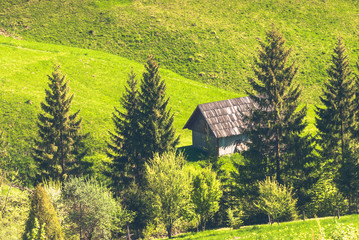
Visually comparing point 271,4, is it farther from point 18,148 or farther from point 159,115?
point 18,148

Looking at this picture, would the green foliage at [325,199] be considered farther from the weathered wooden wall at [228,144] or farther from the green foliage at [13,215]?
the green foliage at [13,215]

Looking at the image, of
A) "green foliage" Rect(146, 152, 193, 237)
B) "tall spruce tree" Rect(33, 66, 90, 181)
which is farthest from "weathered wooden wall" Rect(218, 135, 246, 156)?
"tall spruce tree" Rect(33, 66, 90, 181)

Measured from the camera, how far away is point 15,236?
28.6 meters

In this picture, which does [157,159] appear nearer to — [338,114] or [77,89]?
[338,114]

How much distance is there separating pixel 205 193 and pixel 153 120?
9965mm

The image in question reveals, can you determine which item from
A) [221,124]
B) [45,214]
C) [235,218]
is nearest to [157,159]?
[235,218]

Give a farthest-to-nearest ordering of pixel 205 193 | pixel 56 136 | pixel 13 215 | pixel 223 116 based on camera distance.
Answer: pixel 223 116 → pixel 56 136 → pixel 205 193 → pixel 13 215

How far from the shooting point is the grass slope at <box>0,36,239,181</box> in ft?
165

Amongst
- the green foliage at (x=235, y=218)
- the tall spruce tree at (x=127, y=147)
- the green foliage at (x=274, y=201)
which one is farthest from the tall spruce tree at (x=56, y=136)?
the green foliage at (x=274, y=201)

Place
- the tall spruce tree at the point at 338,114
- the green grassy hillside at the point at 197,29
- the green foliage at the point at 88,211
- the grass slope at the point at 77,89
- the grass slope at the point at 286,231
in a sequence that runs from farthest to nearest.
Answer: the green grassy hillside at the point at 197,29, the grass slope at the point at 77,89, the tall spruce tree at the point at 338,114, the green foliage at the point at 88,211, the grass slope at the point at 286,231

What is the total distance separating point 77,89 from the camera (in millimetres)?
62062

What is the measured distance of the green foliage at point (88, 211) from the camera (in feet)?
112

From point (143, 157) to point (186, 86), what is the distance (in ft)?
95.7

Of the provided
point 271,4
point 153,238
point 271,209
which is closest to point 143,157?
point 153,238
